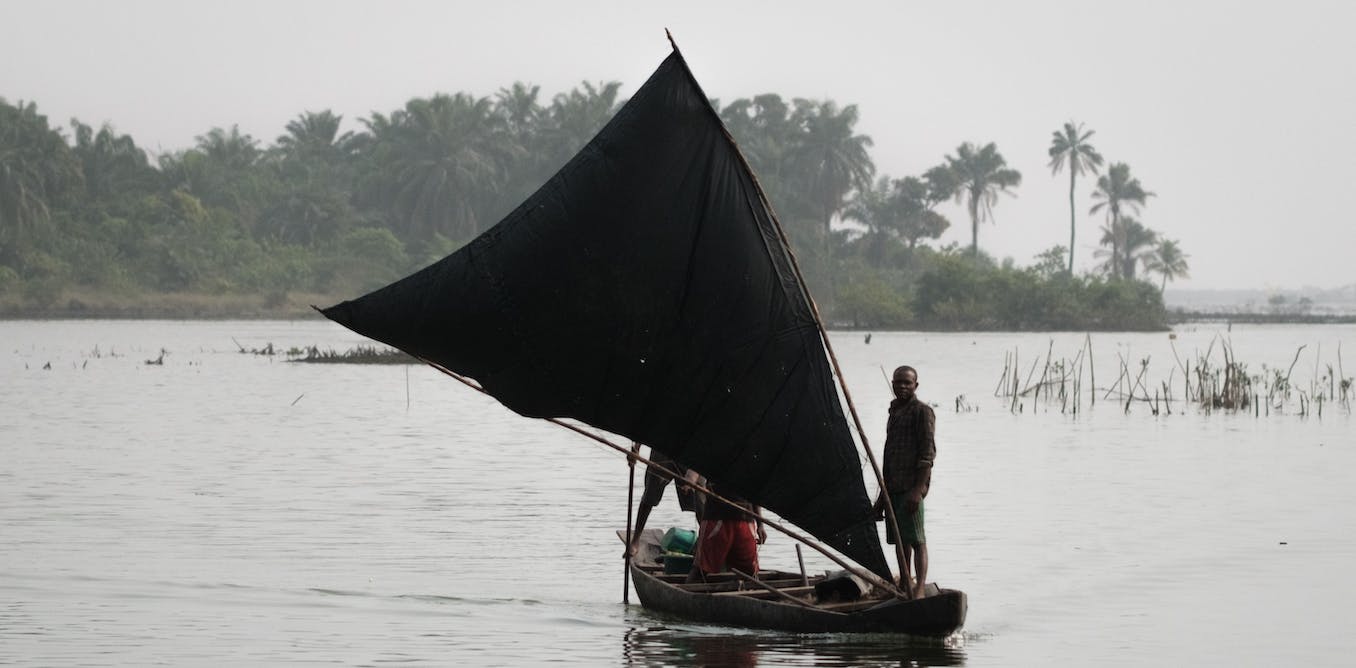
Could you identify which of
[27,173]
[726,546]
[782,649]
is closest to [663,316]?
[726,546]

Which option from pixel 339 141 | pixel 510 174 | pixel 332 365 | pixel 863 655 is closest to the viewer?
pixel 863 655

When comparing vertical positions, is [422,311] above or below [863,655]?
above

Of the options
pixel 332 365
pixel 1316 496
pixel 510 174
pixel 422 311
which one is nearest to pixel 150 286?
pixel 510 174

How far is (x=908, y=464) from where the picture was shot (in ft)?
43.0

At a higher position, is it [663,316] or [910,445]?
[663,316]

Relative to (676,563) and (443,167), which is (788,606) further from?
(443,167)

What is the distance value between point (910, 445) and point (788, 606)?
4.66ft

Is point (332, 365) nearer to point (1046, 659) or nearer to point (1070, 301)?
point (1046, 659)

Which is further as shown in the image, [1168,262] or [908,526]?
[1168,262]

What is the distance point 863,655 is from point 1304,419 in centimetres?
2694

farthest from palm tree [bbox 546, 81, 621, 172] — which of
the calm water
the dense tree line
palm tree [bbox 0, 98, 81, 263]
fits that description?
the calm water

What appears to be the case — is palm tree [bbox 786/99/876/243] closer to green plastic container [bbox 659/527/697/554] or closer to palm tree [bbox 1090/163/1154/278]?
palm tree [bbox 1090/163/1154/278]

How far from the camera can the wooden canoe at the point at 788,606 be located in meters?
12.7

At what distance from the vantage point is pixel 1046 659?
43.7ft
